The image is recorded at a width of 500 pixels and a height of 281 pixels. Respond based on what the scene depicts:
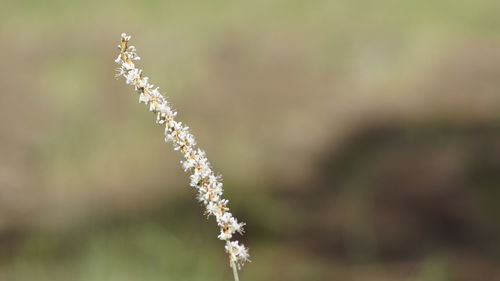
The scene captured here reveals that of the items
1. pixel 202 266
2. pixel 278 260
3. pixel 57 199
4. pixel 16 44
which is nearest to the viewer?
pixel 202 266

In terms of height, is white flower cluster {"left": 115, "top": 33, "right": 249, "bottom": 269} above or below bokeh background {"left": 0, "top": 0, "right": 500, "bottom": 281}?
below

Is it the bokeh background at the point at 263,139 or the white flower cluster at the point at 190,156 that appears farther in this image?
the bokeh background at the point at 263,139

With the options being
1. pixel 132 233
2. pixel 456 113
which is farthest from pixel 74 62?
pixel 132 233

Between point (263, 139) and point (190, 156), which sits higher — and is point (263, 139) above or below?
above

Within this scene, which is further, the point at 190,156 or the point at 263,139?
the point at 263,139

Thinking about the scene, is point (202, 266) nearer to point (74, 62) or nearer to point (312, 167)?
point (312, 167)

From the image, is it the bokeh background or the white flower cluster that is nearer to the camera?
the white flower cluster

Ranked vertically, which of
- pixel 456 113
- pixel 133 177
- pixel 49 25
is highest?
pixel 49 25

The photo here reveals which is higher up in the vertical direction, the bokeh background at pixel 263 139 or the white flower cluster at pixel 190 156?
the bokeh background at pixel 263 139
